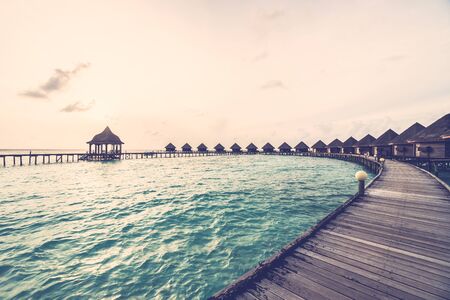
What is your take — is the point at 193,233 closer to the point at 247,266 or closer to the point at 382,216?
the point at 247,266

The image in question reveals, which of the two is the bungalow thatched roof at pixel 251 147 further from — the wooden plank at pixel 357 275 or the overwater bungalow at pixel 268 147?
the wooden plank at pixel 357 275

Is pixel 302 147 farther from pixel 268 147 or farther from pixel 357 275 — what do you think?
pixel 357 275

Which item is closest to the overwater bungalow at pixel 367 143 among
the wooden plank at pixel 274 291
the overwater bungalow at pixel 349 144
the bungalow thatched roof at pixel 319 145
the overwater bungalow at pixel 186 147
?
the overwater bungalow at pixel 349 144

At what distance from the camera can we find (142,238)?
689 cm

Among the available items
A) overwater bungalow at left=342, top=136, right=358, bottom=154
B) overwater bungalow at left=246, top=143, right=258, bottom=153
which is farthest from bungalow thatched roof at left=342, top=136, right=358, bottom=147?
overwater bungalow at left=246, top=143, right=258, bottom=153

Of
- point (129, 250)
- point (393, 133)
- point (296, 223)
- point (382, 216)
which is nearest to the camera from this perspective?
point (382, 216)

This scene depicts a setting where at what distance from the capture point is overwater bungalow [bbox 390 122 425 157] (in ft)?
82.9

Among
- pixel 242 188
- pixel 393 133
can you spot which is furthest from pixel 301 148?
pixel 242 188

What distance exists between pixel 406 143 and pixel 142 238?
107 feet

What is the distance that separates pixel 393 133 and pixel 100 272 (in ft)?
133

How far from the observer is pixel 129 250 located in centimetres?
608

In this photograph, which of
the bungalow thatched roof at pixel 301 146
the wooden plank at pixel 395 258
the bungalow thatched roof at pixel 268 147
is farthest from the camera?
the bungalow thatched roof at pixel 268 147

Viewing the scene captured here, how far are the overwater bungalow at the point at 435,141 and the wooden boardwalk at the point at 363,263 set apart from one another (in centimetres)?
Answer: 2198

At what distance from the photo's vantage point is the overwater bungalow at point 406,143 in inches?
995
